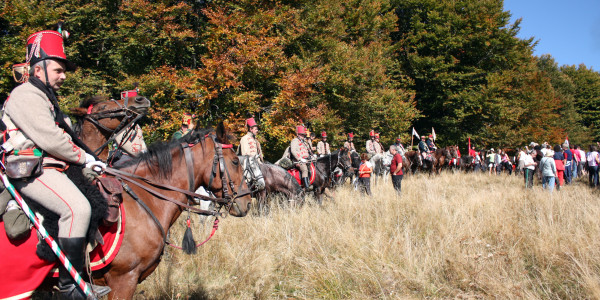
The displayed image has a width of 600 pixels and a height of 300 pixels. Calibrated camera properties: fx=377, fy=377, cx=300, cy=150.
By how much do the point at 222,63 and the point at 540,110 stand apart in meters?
36.2

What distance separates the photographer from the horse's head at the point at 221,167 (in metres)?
3.95

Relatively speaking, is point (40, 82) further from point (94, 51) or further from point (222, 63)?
point (94, 51)

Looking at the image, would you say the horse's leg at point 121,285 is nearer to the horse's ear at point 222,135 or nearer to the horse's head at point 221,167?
the horse's head at point 221,167

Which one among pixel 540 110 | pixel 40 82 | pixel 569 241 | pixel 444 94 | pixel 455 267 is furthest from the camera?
pixel 540 110

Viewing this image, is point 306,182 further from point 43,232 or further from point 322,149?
point 43,232

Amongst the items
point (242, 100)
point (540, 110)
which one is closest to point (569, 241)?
point (242, 100)

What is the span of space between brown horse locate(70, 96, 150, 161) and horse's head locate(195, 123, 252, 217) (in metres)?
1.96

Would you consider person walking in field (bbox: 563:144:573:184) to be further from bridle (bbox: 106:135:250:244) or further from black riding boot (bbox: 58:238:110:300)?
black riding boot (bbox: 58:238:110:300)

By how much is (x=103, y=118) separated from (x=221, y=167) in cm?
262

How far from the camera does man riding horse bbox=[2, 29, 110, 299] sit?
266 centimetres

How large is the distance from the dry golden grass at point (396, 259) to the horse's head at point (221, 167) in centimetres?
144

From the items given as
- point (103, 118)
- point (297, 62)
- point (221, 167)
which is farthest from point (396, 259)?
point (297, 62)

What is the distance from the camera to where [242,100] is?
1434cm

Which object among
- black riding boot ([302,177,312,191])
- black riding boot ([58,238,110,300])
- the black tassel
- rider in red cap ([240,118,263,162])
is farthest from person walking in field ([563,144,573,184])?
black riding boot ([58,238,110,300])
